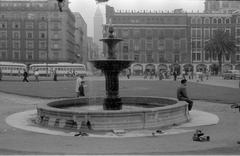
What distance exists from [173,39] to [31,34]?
123 feet

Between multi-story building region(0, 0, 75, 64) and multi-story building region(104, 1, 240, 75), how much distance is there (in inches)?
648

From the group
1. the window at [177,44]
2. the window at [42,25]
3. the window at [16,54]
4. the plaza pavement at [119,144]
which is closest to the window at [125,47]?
the window at [177,44]

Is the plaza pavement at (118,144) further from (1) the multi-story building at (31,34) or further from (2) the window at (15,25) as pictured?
(2) the window at (15,25)

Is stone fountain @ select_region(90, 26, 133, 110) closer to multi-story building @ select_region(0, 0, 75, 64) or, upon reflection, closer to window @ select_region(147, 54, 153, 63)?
window @ select_region(147, 54, 153, 63)

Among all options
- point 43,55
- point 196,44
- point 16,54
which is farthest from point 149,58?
point 16,54

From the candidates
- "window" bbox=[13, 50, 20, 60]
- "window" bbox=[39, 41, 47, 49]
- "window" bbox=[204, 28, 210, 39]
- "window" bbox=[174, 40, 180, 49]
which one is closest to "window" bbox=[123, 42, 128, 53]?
"window" bbox=[174, 40, 180, 49]

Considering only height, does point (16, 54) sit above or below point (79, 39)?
below

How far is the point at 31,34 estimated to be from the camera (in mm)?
102812

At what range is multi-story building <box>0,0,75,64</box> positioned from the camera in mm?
101812

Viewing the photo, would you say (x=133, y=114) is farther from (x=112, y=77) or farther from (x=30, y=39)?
(x=30, y=39)

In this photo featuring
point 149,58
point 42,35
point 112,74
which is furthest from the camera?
point 42,35

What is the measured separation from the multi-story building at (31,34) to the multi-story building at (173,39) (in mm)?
16466

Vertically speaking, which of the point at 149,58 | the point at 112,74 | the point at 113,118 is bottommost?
the point at 113,118

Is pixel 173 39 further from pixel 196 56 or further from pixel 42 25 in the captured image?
pixel 42 25
